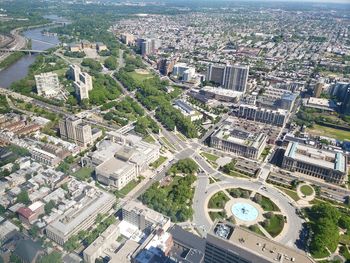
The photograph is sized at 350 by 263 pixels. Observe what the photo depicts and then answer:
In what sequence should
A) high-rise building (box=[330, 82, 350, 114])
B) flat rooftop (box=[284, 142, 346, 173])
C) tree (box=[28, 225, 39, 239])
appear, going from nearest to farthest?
tree (box=[28, 225, 39, 239]) → flat rooftop (box=[284, 142, 346, 173]) → high-rise building (box=[330, 82, 350, 114])

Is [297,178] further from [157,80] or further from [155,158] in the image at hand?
[157,80]

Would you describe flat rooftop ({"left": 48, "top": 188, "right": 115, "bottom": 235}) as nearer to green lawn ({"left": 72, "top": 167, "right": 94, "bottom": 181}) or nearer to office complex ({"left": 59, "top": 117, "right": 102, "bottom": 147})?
green lawn ({"left": 72, "top": 167, "right": 94, "bottom": 181})

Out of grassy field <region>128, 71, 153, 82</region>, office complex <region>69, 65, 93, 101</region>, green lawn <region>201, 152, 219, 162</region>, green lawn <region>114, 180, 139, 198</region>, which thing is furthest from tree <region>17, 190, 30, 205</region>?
grassy field <region>128, 71, 153, 82</region>

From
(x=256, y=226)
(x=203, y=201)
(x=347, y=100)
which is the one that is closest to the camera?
(x=256, y=226)

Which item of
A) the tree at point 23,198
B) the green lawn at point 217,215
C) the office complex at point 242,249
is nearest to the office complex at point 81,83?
the tree at point 23,198

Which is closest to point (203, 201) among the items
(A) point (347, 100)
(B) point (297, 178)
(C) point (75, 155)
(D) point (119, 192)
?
(D) point (119, 192)

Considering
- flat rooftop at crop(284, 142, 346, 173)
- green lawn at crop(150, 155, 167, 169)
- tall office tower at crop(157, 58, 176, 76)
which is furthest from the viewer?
tall office tower at crop(157, 58, 176, 76)

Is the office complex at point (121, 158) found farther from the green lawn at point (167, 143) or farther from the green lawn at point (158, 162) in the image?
the green lawn at point (167, 143)
